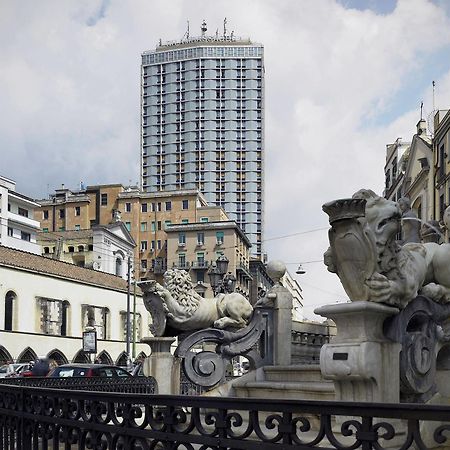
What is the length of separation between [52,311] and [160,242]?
50.8 metres

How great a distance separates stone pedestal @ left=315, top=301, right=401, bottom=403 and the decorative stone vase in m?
0.16

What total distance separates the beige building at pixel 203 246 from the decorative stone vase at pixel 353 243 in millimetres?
81825

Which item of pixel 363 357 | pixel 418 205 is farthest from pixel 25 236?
pixel 363 357

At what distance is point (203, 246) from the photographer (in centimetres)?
8962

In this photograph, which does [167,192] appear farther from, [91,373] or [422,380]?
[422,380]

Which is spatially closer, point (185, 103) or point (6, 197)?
point (6, 197)

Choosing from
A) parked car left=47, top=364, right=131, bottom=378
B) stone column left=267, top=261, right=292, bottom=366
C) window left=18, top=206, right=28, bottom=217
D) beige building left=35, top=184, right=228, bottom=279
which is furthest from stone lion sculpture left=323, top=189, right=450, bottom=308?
beige building left=35, top=184, right=228, bottom=279

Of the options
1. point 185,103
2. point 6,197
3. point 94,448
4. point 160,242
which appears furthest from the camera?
point 185,103

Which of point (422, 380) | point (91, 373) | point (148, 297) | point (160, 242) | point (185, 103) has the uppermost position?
point (185, 103)

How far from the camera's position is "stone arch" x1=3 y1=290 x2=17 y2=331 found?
4388 cm

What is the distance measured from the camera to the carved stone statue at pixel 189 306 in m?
10.5

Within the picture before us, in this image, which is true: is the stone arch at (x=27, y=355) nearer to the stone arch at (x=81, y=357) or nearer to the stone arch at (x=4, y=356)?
the stone arch at (x=4, y=356)

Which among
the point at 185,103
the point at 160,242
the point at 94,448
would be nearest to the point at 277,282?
the point at 94,448

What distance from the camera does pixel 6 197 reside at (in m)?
69.0
